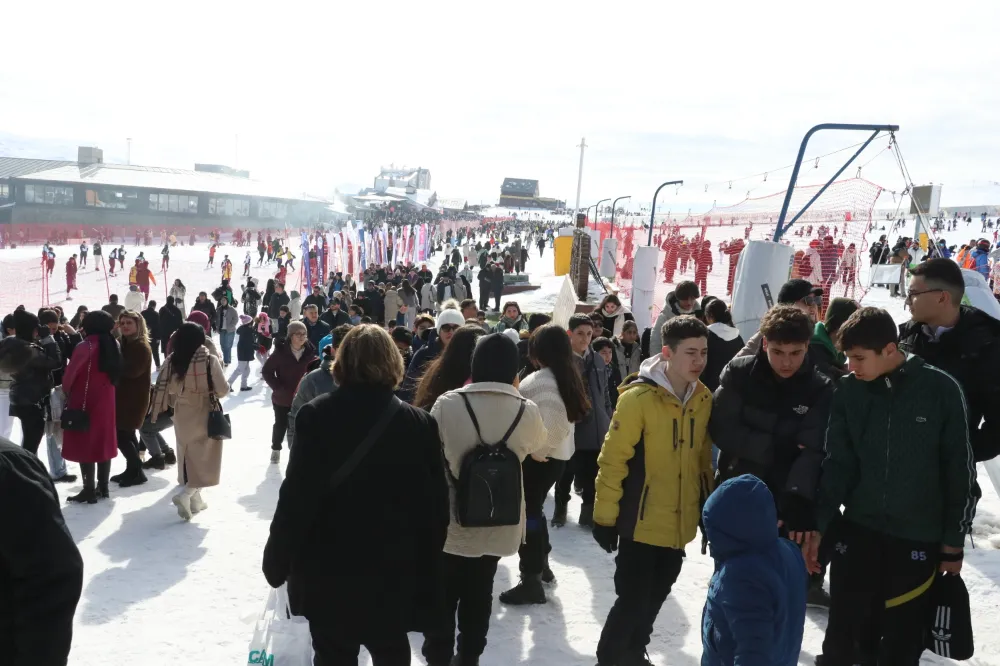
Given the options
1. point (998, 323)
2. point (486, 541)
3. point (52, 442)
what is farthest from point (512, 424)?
point (52, 442)

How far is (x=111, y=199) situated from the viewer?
5434 centimetres

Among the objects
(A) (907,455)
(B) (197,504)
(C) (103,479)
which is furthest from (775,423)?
(C) (103,479)

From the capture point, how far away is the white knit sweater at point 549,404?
4070 millimetres

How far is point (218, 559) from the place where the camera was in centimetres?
519

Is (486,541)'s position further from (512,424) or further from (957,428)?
(957,428)

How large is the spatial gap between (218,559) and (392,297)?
37.2ft

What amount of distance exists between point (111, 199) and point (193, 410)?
5552 cm

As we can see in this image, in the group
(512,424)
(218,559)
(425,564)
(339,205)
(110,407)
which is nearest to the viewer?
(425,564)

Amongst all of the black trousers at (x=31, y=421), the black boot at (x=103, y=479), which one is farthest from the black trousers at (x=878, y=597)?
the black trousers at (x=31, y=421)

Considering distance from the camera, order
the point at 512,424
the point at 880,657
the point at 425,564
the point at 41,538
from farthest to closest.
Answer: the point at 512,424 → the point at 880,657 → the point at 425,564 → the point at 41,538

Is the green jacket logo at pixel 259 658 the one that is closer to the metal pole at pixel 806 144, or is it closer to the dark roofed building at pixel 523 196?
the metal pole at pixel 806 144

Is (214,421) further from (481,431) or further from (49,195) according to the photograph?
(49,195)

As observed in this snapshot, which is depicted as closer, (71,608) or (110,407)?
(71,608)

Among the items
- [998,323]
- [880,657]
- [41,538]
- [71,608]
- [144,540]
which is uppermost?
[998,323]
